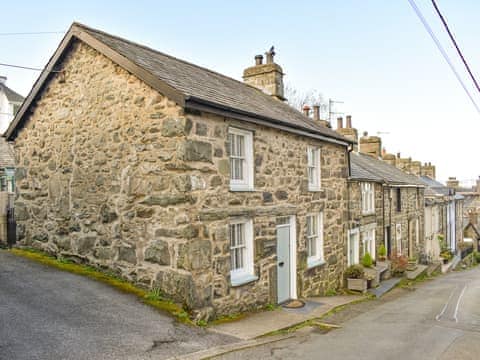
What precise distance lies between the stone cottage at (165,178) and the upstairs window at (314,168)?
3cm

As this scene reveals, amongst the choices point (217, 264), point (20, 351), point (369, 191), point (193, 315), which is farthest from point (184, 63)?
point (369, 191)

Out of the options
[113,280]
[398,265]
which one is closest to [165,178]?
[113,280]

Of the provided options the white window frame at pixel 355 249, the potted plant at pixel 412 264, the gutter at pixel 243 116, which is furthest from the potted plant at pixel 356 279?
the potted plant at pixel 412 264

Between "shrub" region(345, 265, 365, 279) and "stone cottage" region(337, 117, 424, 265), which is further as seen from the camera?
"stone cottage" region(337, 117, 424, 265)

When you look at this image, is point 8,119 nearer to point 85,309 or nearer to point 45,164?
point 45,164

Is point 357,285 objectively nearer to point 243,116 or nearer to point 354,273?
point 354,273

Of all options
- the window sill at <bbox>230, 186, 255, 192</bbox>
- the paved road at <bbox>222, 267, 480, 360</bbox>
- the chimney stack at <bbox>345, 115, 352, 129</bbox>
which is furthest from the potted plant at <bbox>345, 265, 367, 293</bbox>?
the chimney stack at <bbox>345, 115, 352, 129</bbox>

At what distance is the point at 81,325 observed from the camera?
736cm

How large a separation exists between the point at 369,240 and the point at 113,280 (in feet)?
44.5

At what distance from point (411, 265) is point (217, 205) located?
18.8 metres

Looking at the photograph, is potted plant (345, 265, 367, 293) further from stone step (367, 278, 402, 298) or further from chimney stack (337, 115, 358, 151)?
chimney stack (337, 115, 358, 151)

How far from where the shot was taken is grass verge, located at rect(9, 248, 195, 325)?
27.8 ft

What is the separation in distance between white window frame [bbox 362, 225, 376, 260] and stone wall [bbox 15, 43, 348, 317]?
706 centimetres

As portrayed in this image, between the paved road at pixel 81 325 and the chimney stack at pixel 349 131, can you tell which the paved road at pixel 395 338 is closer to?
the paved road at pixel 81 325
